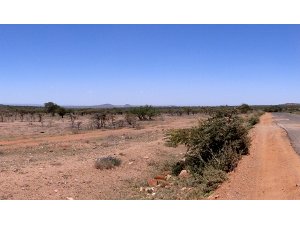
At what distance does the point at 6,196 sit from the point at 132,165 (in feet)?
20.2

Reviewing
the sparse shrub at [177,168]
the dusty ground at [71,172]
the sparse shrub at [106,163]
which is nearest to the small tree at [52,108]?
the dusty ground at [71,172]

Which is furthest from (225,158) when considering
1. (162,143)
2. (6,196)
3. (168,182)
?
(162,143)

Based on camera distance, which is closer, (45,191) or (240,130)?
(45,191)

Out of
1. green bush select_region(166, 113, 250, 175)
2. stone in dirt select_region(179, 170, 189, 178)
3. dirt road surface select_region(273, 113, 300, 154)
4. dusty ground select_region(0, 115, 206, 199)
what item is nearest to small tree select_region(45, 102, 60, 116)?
dirt road surface select_region(273, 113, 300, 154)

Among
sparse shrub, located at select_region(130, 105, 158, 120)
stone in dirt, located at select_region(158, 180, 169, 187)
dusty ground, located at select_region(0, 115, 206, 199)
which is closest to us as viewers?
dusty ground, located at select_region(0, 115, 206, 199)

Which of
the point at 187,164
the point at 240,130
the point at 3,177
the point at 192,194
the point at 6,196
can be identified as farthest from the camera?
the point at 240,130

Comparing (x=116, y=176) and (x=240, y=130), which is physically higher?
(x=240, y=130)

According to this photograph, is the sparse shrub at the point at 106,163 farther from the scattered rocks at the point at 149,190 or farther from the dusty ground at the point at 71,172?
the scattered rocks at the point at 149,190

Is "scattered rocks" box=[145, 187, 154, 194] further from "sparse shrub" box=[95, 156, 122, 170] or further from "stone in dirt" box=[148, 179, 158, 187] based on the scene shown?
"sparse shrub" box=[95, 156, 122, 170]

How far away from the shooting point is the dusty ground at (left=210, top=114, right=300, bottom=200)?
352 inches

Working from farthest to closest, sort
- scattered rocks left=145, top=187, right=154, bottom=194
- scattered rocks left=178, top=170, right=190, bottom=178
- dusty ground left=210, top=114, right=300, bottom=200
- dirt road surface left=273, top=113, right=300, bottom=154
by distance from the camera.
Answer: dirt road surface left=273, top=113, right=300, bottom=154 < scattered rocks left=178, top=170, right=190, bottom=178 < scattered rocks left=145, top=187, right=154, bottom=194 < dusty ground left=210, top=114, right=300, bottom=200

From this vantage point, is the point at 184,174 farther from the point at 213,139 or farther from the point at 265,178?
the point at 265,178

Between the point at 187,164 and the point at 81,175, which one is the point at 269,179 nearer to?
the point at 187,164

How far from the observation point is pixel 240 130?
15.9m
